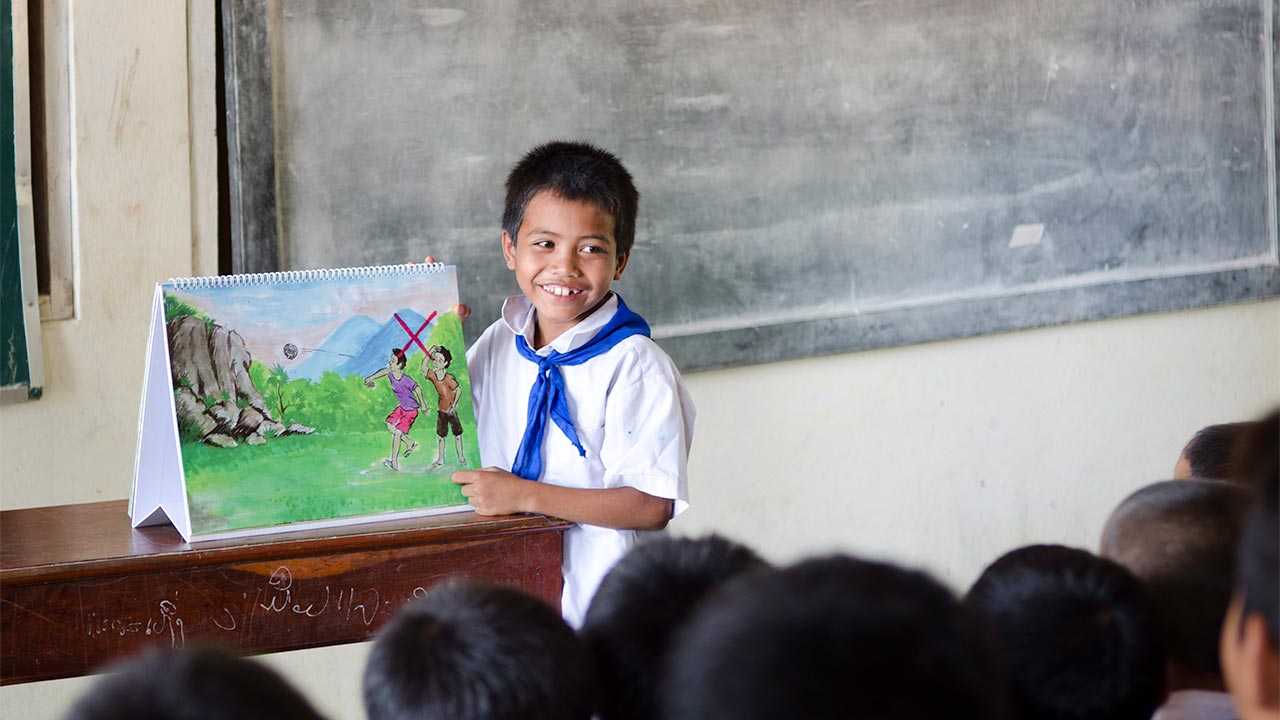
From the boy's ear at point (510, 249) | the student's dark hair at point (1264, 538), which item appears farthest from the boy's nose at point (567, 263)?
the student's dark hair at point (1264, 538)

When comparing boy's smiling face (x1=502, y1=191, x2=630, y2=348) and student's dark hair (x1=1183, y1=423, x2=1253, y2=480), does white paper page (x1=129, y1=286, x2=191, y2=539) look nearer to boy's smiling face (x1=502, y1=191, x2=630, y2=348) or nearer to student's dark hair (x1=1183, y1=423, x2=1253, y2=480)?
boy's smiling face (x1=502, y1=191, x2=630, y2=348)

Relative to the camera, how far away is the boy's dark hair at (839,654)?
48 centimetres

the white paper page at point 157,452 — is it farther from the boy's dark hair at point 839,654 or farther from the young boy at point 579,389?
the boy's dark hair at point 839,654

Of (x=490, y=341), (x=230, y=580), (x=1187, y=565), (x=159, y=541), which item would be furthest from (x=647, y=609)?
(x=490, y=341)

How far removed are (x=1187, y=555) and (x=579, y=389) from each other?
97 centimetres

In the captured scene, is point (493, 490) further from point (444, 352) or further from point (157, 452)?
point (157, 452)

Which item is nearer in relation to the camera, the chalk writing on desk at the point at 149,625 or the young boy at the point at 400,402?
the chalk writing on desk at the point at 149,625

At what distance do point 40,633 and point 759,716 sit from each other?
3.73ft

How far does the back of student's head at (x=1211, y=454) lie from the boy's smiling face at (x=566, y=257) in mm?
850

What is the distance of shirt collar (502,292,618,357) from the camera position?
1.76 m

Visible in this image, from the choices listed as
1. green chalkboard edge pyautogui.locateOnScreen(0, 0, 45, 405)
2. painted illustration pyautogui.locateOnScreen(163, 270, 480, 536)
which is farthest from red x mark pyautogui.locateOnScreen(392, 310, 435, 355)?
green chalkboard edge pyautogui.locateOnScreen(0, 0, 45, 405)

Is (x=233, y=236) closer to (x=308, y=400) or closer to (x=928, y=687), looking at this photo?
(x=308, y=400)

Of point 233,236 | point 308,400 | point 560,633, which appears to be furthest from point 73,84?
point 560,633

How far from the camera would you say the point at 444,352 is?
169 centimetres
